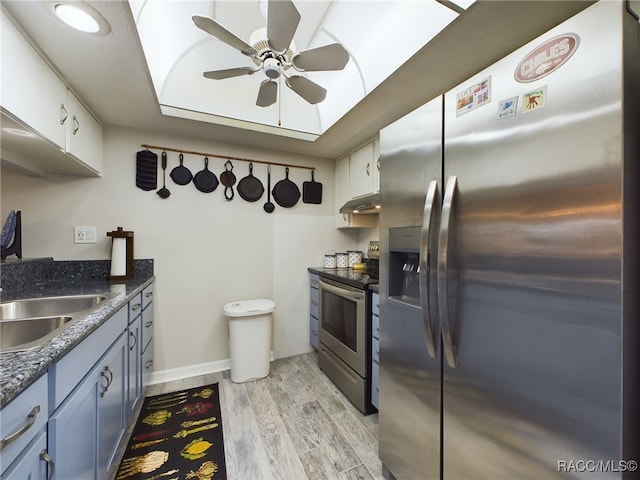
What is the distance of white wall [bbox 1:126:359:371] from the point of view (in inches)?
81.8

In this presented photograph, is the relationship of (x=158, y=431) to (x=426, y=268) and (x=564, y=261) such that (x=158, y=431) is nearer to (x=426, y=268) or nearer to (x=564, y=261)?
(x=426, y=268)

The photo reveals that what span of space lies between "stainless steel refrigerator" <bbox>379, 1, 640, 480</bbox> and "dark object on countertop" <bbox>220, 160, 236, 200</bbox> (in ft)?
6.12

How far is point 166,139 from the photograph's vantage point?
2.41 m

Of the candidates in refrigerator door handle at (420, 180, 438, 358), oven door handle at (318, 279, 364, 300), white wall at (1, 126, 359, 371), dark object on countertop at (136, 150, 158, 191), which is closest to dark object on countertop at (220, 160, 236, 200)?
white wall at (1, 126, 359, 371)

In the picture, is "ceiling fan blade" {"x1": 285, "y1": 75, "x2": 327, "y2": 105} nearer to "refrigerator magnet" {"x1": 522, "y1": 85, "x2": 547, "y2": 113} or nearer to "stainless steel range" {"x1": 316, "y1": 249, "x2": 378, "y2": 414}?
"refrigerator magnet" {"x1": 522, "y1": 85, "x2": 547, "y2": 113}

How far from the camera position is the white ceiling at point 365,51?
43.5 inches

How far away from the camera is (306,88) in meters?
1.58

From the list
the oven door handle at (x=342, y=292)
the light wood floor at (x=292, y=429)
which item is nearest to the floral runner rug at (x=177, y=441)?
the light wood floor at (x=292, y=429)

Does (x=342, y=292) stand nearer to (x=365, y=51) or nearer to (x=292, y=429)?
(x=292, y=429)

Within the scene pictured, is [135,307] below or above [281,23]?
below

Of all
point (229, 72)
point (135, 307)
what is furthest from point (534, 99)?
point (135, 307)

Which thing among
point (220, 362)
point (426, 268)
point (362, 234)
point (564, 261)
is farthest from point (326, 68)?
point (220, 362)

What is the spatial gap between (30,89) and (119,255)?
47.8 inches

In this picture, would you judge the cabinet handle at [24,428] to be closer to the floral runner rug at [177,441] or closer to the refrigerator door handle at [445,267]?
the floral runner rug at [177,441]
